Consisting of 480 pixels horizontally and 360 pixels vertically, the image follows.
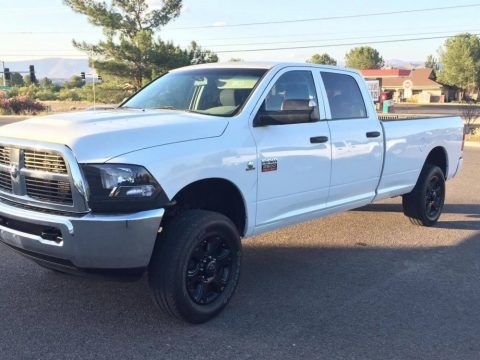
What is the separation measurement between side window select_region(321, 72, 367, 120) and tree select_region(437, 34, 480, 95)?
81434 mm

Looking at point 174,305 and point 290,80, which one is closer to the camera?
point 174,305

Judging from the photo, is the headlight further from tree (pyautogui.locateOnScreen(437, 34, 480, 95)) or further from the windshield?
tree (pyautogui.locateOnScreen(437, 34, 480, 95))

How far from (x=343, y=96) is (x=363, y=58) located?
118040 millimetres

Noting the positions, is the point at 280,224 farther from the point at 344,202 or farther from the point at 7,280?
the point at 7,280

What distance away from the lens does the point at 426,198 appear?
7027 millimetres

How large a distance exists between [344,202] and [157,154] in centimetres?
251

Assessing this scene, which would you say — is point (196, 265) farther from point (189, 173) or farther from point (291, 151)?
point (291, 151)

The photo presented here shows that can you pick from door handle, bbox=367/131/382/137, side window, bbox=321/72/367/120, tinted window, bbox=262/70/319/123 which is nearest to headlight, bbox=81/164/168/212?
tinted window, bbox=262/70/319/123

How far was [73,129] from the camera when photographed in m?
3.84

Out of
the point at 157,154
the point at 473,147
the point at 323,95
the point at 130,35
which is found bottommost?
the point at 473,147

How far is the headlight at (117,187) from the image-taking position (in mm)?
3549

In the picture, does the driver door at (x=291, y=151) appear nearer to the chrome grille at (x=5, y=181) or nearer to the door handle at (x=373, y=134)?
the door handle at (x=373, y=134)

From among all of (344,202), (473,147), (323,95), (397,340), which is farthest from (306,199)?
(473,147)

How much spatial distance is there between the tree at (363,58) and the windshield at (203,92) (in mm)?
116600
